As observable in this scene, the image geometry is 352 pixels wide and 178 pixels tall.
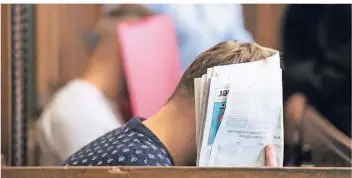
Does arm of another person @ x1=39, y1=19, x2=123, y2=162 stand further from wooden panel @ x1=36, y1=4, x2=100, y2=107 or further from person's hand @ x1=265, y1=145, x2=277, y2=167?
person's hand @ x1=265, y1=145, x2=277, y2=167

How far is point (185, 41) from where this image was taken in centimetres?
91

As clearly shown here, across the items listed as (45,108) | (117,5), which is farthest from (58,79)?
(117,5)

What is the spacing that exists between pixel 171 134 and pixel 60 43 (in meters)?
0.61

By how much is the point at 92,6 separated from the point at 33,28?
0.42ft

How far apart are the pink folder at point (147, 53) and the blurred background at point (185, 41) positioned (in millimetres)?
23

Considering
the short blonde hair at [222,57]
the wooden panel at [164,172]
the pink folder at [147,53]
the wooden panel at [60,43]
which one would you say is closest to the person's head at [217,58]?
the short blonde hair at [222,57]

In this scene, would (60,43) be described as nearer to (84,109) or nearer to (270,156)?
(84,109)

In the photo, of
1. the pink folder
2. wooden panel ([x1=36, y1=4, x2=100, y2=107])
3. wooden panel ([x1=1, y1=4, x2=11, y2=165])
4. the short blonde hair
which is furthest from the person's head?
wooden panel ([x1=36, y1=4, x2=100, y2=107])

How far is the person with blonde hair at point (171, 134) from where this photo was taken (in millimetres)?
564

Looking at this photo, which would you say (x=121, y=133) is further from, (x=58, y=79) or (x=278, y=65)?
(x=58, y=79)

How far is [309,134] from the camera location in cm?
95

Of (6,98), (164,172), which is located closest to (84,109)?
(6,98)

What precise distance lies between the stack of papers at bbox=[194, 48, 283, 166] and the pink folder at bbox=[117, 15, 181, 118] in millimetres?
309

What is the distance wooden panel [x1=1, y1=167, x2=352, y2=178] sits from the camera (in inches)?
18.4
